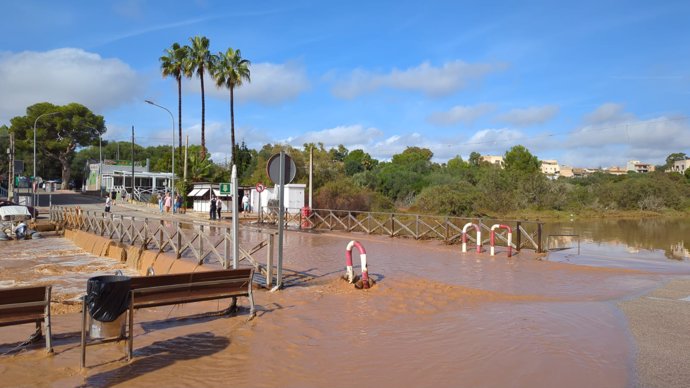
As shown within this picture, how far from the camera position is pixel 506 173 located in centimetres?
5519

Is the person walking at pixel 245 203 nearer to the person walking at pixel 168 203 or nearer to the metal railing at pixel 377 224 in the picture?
the person walking at pixel 168 203

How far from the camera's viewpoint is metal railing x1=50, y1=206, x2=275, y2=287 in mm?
10616

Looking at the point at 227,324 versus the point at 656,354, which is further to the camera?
the point at 227,324

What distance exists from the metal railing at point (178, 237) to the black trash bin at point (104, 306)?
3868mm

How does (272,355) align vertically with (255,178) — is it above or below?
below

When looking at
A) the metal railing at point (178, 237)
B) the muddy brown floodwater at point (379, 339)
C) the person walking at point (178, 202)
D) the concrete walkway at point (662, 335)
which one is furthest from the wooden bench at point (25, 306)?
the person walking at point (178, 202)

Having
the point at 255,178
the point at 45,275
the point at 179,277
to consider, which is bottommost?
the point at 45,275

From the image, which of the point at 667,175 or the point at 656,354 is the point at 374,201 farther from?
the point at 667,175

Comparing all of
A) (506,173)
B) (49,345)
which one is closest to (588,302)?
(49,345)

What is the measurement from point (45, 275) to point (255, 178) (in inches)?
1267

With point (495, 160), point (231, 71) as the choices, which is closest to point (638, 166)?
point (495, 160)

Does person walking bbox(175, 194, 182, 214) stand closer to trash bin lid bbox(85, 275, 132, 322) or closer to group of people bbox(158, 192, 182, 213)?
group of people bbox(158, 192, 182, 213)

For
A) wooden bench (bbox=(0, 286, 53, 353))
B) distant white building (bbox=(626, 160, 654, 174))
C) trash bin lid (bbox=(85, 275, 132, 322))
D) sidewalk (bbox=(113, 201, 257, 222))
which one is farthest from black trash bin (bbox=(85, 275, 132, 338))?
distant white building (bbox=(626, 160, 654, 174))

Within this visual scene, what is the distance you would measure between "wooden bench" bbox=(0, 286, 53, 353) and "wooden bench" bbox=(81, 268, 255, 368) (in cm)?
88
